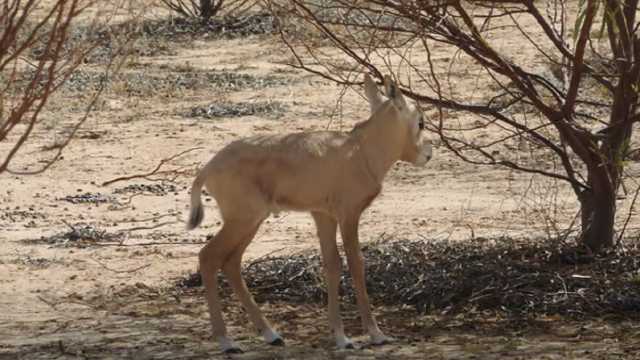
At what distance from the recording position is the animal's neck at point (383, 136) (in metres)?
7.41

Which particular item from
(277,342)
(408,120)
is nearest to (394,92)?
(408,120)

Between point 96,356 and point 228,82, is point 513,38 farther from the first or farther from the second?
point 96,356

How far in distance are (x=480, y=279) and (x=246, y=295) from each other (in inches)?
56.1

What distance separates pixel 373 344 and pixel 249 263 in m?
1.99

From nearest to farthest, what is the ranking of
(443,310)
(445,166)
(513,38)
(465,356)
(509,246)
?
(465,356) → (443,310) → (509,246) → (445,166) → (513,38)

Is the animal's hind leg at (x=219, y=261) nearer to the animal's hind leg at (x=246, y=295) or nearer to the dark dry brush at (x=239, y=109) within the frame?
the animal's hind leg at (x=246, y=295)

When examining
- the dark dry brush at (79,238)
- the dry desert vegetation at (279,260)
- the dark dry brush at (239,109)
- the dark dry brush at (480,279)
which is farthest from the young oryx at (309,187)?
the dark dry brush at (239,109)

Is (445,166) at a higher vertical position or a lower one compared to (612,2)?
lower

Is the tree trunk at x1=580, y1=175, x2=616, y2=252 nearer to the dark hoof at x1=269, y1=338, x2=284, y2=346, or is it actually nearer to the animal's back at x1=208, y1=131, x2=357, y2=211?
the animal's back at x1=208, y1=131, x2=357, y2=211

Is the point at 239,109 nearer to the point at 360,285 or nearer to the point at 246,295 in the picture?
the point at 246,295

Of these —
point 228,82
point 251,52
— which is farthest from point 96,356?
point 251,52

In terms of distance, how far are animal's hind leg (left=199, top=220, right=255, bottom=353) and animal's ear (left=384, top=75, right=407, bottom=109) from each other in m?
0.92

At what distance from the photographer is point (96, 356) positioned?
7.29 m

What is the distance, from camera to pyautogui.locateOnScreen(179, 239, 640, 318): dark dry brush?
26.1 ft
